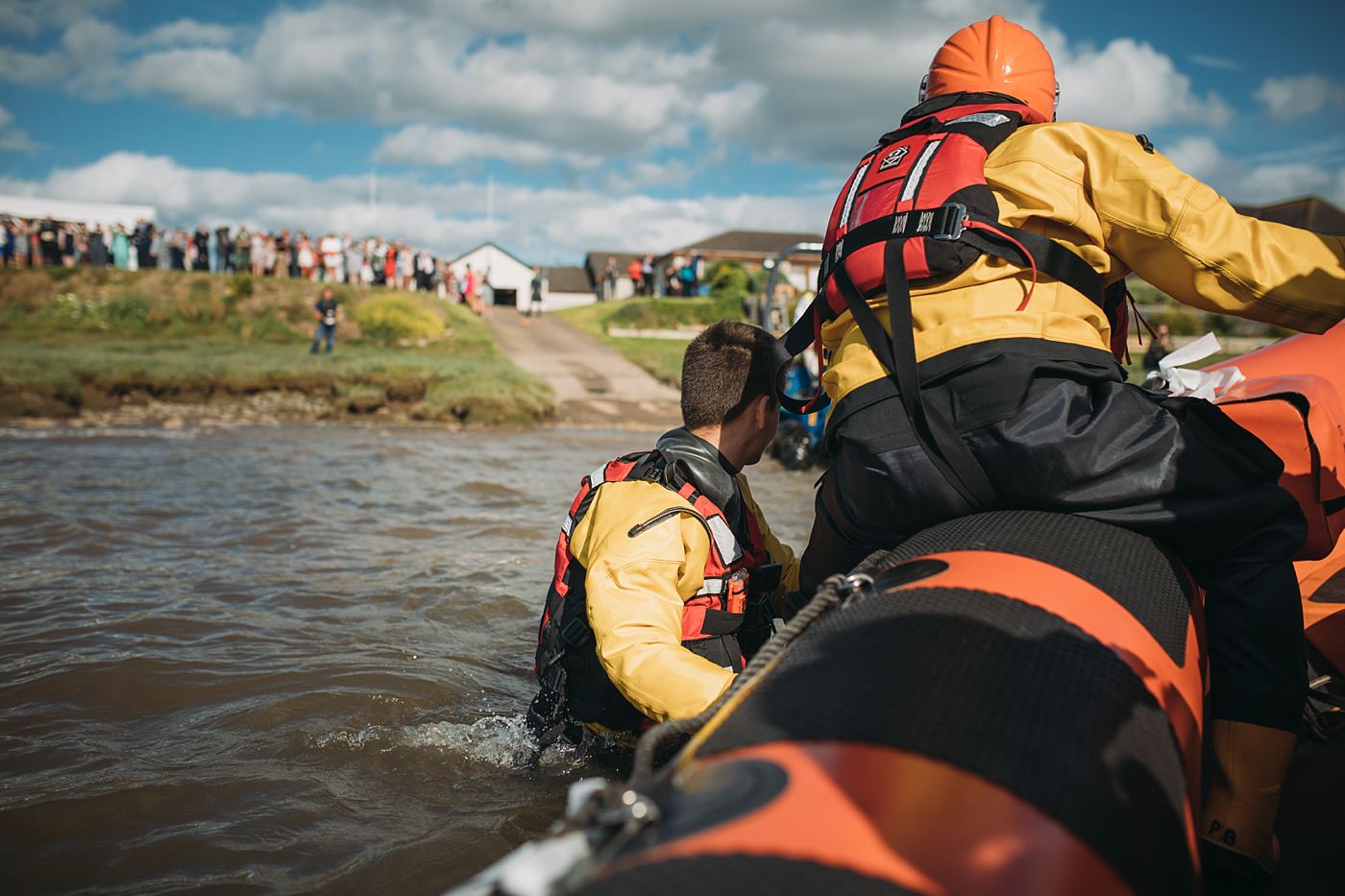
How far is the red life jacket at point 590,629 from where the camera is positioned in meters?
3.40

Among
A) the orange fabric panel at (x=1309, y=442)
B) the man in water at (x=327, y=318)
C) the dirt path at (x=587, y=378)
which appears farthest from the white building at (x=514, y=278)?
the orange fabric panel at (x=1309, y=442)

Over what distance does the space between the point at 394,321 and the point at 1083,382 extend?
26.1 metres

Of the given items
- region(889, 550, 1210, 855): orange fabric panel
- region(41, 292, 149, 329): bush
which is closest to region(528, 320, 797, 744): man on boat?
region(889, 550, 1210, 855): orange fabric panel

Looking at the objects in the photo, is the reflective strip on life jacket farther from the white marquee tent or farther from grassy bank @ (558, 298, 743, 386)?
the white marquee tent

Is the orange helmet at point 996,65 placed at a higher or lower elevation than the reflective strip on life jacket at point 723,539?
higher

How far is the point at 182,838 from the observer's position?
3.30 m

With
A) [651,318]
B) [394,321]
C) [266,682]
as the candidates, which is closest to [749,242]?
[651,318]

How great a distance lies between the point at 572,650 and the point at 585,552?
0.41 meters

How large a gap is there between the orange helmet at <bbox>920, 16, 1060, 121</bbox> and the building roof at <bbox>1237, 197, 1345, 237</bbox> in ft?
2.27

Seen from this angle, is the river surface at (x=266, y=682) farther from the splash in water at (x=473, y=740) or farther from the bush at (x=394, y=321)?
the bush at (x=394, y=321)

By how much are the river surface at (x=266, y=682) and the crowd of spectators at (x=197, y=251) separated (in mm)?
22465

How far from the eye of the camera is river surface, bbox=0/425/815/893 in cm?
328

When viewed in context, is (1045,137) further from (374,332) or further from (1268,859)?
(374,332)

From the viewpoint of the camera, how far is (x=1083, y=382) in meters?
2.39
